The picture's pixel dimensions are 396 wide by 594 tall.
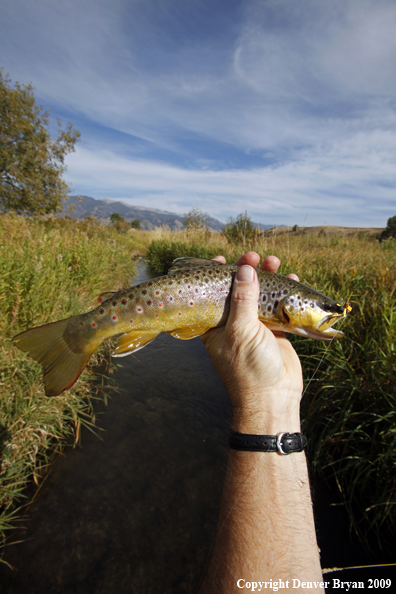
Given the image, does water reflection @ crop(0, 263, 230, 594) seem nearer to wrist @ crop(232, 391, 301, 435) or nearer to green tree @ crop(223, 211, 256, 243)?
wrist @ crop(232, 391, 301, 435)

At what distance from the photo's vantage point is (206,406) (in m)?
5.10

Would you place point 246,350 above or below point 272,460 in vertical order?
above

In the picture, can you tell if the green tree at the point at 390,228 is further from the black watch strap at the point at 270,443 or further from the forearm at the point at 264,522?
the forearm at the point at 264,522

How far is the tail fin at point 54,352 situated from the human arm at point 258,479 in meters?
1.16

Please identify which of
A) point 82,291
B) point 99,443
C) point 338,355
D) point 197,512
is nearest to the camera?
point 197,512

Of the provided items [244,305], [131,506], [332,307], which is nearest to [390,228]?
[332,307]

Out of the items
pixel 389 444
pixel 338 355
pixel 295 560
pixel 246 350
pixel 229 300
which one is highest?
pixel 229 300

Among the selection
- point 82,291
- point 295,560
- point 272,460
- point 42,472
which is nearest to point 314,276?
point 272,460

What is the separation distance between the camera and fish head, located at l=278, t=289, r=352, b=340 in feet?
7.59

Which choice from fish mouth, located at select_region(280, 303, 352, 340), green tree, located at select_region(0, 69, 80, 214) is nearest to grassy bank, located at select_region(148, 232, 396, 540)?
fish mouth, located at select_region(280, 303, 352, 340)

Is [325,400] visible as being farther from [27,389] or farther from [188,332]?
[27,389]

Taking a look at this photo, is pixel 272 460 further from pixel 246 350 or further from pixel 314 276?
pixel 314 276

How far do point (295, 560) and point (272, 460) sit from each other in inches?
17.4

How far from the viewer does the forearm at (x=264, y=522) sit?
1271 millimetres
